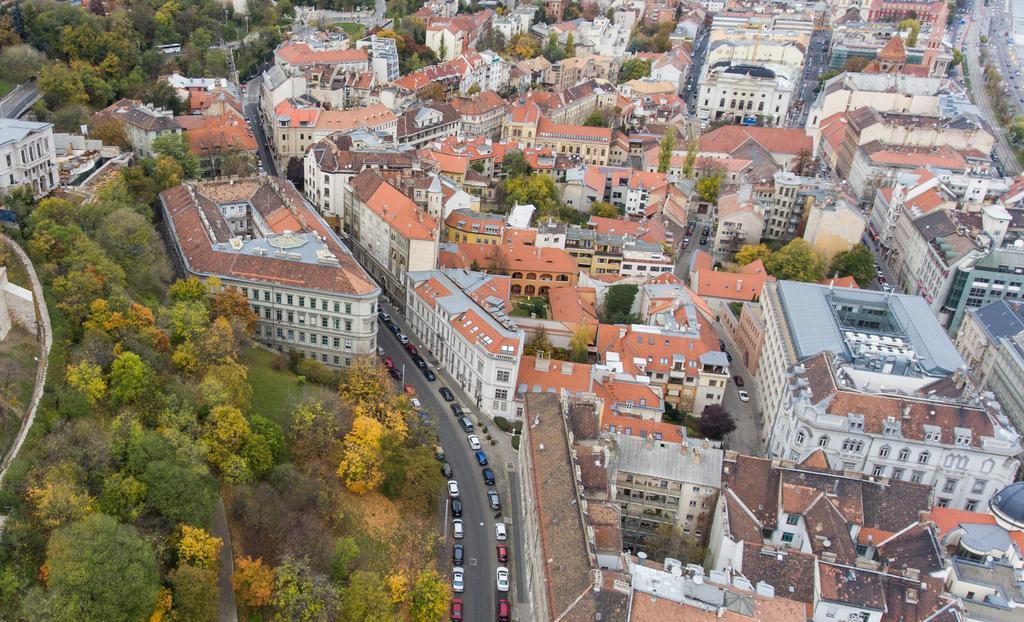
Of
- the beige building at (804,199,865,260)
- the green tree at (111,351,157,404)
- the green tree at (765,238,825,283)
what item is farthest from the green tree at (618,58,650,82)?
the green tree at (111,351,157,404)

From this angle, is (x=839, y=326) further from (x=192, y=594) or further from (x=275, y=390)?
(x=192, y=594)

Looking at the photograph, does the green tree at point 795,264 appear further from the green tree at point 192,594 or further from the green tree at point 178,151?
the green tree at point 192,594

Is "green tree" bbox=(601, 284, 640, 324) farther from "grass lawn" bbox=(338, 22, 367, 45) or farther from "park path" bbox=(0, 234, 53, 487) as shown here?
"grass lawn" bbox=(338, 22, 367, 45)

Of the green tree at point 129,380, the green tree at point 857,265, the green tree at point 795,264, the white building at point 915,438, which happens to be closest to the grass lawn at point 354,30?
the green tree at point 795,264

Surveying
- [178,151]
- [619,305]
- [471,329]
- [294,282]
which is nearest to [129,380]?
[294,282]

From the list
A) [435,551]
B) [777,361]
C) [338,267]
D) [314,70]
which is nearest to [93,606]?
[435,551]
